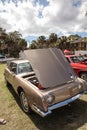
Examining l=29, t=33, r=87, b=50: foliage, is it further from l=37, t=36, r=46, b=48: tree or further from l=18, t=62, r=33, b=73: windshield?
l=18, t=62, r=33, b=73: windshield

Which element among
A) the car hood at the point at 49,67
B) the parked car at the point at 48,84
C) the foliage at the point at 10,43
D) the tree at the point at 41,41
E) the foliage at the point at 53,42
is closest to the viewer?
the parked car at the point at 48,84

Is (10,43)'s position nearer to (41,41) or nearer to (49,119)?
(41,41)

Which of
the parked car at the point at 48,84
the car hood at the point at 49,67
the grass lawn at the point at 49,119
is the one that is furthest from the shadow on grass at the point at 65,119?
the car hood at the point at 49,67

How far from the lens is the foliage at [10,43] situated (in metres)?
37.1

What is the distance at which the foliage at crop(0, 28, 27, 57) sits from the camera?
3712cm

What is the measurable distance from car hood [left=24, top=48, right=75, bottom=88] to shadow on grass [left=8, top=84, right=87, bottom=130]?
3.31 ft

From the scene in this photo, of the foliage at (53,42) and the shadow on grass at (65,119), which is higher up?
the shadow on grass at (65,119)

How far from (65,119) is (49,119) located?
18.0 inches

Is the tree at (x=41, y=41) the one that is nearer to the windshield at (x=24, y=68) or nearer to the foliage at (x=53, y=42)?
the foliage at (x=53, y=42)

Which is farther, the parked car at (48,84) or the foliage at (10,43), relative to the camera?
the foliage at (10,43)

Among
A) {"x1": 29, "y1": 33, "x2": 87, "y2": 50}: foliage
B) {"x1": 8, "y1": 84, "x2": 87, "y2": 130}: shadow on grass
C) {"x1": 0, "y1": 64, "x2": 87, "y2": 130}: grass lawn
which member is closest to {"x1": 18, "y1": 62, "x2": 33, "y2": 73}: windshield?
{"x1": 0, "y1": 64, "x2": 87, "y2": 130}: grass lawn

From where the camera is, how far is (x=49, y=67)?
182 inches

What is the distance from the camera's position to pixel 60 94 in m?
Result: 4.09

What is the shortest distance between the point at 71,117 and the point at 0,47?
1413 inches
